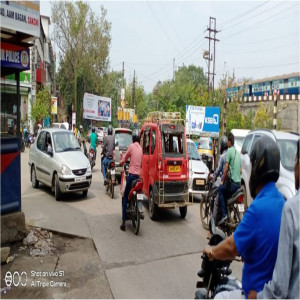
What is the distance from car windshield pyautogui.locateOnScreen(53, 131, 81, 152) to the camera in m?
9.70

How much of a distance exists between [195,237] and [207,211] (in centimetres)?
81

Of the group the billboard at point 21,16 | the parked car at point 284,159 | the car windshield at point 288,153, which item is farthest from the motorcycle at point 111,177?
the billboard at point 21,16

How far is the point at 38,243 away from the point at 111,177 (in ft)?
13.6

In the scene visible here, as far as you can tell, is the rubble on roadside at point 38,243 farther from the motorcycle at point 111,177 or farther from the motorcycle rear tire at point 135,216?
the motorcycle at point 111,177

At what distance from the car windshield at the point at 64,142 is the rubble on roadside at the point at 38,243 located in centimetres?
384

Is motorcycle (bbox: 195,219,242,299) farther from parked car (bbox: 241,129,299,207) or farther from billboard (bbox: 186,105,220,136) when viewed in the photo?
billboard (bbox: 186,105,220,136)

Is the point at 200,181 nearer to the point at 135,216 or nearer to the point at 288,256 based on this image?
the point at 135,216

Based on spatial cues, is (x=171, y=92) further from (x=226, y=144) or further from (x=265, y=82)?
(x=226, y=144)

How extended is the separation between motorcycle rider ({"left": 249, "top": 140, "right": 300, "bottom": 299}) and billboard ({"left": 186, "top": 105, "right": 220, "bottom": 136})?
1280 cm

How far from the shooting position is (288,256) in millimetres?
1721

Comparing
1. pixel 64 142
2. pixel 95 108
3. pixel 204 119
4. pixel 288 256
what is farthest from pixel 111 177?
pixel 95 108

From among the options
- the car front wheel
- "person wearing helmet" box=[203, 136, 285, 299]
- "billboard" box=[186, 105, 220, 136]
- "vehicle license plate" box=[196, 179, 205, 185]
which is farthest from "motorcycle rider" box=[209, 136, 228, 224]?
"billboard" box=[186, 105, 220, 136]

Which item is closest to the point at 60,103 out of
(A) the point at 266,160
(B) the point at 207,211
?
(B) the point at 207,211

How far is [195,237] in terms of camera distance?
6520 millimetres
